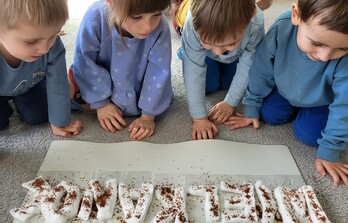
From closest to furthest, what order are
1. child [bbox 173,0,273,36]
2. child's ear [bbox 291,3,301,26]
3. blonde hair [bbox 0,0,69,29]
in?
blonde hair [bbox 0,0,69,29] → child's ear [bbox 291,3,301,26] → child [bbox 173,0,273,36]

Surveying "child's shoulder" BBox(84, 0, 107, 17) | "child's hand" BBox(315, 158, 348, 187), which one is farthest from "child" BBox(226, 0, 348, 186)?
"child's shoulder" BBox(84, 0, 107, 17)

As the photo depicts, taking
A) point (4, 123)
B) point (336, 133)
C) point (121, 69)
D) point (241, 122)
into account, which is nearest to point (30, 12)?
point (121, 69)

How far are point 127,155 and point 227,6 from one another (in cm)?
45

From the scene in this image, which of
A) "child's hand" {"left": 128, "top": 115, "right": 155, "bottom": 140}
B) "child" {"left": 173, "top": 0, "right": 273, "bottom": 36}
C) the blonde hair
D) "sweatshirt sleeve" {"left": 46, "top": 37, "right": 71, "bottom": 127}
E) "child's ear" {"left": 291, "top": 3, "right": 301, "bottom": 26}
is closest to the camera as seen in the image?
the blonde hair

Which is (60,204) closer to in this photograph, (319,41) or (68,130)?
(68,130)

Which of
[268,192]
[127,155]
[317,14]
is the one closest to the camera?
[317,14]

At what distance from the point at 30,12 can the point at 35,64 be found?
8.8 inches

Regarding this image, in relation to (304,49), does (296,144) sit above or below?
below

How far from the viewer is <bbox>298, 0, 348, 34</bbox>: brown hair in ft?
2.62

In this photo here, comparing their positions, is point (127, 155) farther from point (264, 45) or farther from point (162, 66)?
point (264, 45)

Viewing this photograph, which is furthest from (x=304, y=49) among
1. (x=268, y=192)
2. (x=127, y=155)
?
(x=127, y=155)

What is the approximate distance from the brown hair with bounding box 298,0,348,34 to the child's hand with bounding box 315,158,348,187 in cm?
38

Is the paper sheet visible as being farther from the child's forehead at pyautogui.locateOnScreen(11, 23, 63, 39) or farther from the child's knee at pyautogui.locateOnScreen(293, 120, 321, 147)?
the child's forehead at pyautogui.locateOnScreen(11, 23, 63, 39)

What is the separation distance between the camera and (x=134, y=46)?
1.06 metres
